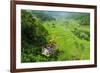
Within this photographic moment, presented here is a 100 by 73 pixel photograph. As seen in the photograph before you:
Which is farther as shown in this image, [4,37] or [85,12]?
[85,12]

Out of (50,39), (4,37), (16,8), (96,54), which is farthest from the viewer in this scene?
(96,54)

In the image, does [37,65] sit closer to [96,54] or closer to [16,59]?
[16,59]

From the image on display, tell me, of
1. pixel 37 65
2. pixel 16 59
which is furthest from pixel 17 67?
pixel 37 65

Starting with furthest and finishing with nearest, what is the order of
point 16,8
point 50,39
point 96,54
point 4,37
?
point 96,54 < point 50,39 < point 16,8 < point 4,37

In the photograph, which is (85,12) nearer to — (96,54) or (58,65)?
(96,54)

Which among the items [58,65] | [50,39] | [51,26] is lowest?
[58,65]

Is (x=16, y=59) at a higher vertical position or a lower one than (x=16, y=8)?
lower
